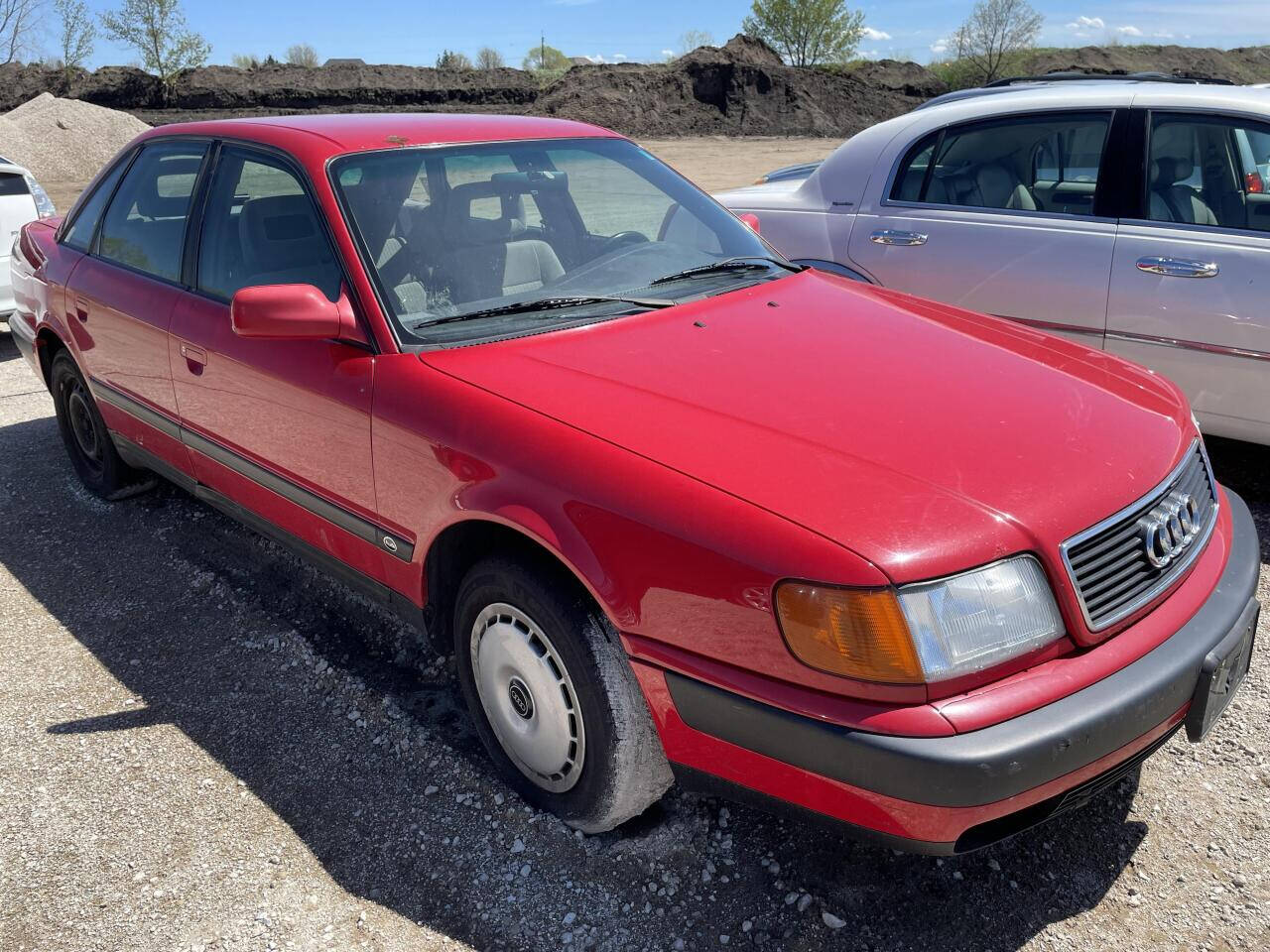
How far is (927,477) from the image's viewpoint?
2.07 m

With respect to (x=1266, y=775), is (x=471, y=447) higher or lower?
higher

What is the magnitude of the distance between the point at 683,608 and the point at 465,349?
1.01m

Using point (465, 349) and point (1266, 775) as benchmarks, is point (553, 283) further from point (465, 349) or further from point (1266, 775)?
point (1266, 775)

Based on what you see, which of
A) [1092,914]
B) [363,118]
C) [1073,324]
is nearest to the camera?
[1092,914]

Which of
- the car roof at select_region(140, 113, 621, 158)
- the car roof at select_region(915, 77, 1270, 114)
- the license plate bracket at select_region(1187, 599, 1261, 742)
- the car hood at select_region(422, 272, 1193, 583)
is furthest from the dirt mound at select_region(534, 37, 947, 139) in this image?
the license plate bracket at select_region(1187, 599, 1261, 742)

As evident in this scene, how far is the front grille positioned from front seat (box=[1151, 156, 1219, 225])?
2379mm

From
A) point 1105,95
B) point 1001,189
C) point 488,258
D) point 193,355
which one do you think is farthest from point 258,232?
point 1105,95

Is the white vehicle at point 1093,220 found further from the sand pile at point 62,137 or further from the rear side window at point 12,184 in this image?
the sand pile at point 62,137

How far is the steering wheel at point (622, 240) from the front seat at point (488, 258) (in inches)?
8.0

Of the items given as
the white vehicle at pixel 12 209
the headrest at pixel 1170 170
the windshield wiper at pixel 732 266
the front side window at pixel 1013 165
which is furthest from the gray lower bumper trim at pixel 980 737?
the white vehicle at pixel 12 209

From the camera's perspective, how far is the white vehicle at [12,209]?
738 cm

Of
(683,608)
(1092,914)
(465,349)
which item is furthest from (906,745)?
(465,349)

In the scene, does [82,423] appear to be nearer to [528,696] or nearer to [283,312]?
[283,312]

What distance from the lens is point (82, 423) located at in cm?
471
